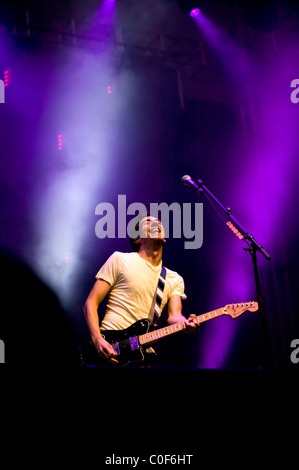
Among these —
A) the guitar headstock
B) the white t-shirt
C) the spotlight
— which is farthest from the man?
the spotlight

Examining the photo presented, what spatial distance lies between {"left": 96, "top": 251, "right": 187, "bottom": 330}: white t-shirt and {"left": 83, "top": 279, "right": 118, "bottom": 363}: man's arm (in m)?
0.08

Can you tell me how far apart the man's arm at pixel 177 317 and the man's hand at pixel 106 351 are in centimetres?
61

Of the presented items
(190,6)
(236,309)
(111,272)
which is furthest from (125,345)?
(190,6)

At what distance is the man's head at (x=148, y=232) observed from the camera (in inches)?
165

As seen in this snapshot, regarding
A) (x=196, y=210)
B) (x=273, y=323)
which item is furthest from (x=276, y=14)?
(x=273, y=323)

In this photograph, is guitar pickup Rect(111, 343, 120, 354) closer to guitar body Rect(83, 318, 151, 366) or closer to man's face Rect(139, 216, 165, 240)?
guitar body Rect(83, 318, 151, 366)

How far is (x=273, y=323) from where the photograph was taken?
21.7ft

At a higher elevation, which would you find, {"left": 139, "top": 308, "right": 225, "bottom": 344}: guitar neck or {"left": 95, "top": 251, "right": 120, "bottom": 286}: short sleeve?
{"left": 95, "top": 251, "right": 120, "bottom": 286}: short sleeve

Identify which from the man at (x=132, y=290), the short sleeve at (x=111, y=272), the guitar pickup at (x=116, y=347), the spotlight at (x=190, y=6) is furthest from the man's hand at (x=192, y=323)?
the spotlight at (x=190, y=6)

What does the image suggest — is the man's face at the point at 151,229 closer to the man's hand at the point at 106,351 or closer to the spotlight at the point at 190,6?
the man's hand at the point at 106,351

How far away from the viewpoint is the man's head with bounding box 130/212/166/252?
4195 mm

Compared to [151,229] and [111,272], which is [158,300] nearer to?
[111,272]

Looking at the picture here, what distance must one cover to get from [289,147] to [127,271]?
11.8 feet
